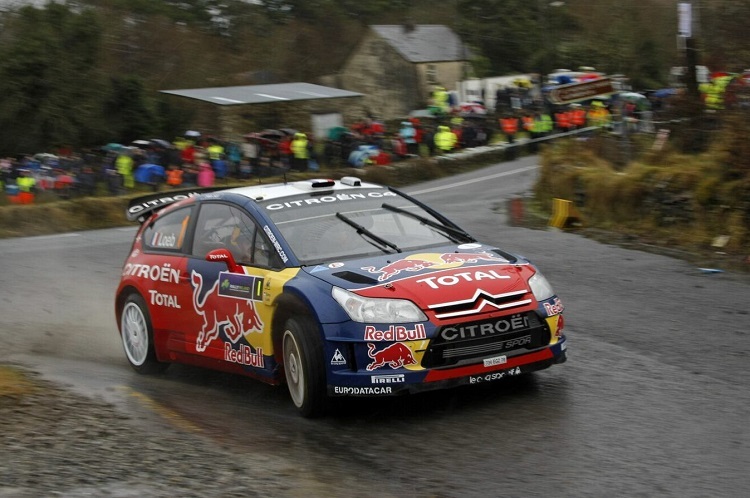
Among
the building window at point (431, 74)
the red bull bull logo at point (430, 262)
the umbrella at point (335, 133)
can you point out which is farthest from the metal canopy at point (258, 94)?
the building window at point (431, 74)

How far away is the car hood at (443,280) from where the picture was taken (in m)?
6.57

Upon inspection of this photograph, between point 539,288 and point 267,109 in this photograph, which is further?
point 267,109

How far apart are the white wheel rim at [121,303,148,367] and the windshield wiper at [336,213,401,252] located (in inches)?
86.1

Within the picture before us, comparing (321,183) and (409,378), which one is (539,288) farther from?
(321,183)

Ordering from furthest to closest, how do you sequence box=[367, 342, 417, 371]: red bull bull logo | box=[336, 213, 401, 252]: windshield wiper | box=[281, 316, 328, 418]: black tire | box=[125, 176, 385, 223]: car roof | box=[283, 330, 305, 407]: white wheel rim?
1. box=[125, 176, 385, 223]: car roof
2. box=[336, 213, 401, 252]: windshield wiper
3. box=[283, 330, 305, 407]: white wheel rim
4. box=[281, 316, 328, 418]: black tire
5. box=[367, 342, 417, 371]: red bull bull logo

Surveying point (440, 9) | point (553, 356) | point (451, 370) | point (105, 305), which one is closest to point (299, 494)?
point (451, 370)

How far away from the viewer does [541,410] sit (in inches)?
263

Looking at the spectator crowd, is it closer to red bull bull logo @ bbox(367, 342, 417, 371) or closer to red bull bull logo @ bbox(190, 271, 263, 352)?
red bull bull logo @ bbox(190, 271, 263, 352)

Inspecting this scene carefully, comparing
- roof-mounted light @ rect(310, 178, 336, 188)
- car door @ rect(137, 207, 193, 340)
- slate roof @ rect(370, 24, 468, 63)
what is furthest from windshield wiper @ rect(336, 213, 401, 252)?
slate roof @ rect(370, 24, 468, 63)

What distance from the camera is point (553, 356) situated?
701 cm

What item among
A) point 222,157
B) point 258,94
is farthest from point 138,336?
point 258,94

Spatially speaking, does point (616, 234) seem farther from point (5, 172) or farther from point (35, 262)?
point (5, 172)

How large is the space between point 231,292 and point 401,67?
62.1 metres

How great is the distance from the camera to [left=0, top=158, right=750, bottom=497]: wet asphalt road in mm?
5395
